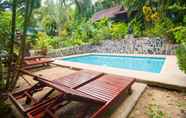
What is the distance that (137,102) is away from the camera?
4148 mm

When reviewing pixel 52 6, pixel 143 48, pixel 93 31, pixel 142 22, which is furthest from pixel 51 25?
pixel 143 48

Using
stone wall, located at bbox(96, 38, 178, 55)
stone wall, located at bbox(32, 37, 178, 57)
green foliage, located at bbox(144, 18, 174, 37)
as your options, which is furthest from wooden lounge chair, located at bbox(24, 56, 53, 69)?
green foliage, located at bbox(144, 18, 174, 37)

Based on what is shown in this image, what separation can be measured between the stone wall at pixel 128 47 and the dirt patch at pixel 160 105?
6.69 metres

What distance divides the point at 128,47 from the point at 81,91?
9.88m

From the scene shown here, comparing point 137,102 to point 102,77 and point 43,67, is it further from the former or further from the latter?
point 43,67

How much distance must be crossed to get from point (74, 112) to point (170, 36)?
927 centimetres

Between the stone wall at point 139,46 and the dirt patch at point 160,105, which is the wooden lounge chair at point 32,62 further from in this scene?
the stone wall at point 139,46

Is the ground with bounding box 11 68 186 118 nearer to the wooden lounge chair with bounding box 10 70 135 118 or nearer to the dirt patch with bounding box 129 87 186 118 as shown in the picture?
the dirt patch with bounding box 129 87 186 118

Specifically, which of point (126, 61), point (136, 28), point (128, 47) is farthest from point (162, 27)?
point (136, 28)

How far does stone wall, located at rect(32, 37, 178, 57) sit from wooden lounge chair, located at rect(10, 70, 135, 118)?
759 centimetres

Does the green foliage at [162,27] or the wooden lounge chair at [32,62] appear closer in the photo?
the wooden lounge chair at [32,62]

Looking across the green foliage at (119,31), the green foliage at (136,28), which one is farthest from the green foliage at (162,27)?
the green foliage at (119,31)

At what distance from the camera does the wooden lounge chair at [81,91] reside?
302cm

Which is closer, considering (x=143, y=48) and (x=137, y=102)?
(x=137, y=102)
